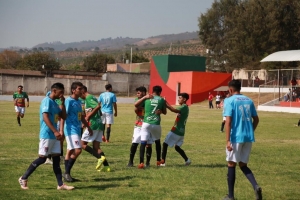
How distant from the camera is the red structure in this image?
217 ft

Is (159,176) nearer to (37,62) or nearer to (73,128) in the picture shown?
(73,128)

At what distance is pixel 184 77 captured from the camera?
67750 mm

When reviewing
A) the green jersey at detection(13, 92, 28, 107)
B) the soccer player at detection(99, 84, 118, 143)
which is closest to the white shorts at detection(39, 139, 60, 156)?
the soccer player at detection(99, 84, 118, 143)

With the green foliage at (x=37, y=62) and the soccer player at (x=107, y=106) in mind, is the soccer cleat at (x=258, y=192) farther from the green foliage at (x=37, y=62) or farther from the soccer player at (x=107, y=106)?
Answer: the green foliage at (x=37, y=62)

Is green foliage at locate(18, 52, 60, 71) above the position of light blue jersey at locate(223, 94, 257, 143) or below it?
above

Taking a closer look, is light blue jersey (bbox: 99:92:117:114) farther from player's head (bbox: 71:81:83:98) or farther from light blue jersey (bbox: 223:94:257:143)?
light blue jersey (bbox: 223:94:257:143)

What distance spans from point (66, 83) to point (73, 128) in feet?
218

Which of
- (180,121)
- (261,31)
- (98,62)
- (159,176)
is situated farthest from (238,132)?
(98,62)

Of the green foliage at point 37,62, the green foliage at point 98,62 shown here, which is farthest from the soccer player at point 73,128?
the green foliage at point 98,62

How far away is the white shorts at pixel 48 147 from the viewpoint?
359 inches

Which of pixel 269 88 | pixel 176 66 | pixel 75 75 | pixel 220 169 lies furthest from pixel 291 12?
pixel 220 169

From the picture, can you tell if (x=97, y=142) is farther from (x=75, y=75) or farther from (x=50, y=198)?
(x=75, y=75)

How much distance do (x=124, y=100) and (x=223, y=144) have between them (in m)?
51.9

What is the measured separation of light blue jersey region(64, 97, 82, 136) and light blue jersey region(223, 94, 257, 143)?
3.24 m
